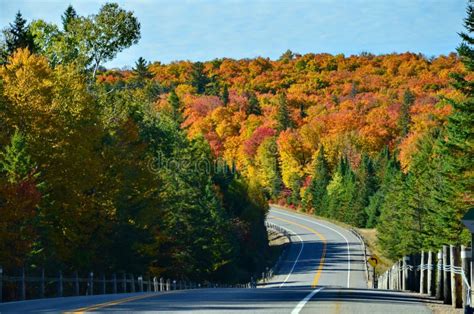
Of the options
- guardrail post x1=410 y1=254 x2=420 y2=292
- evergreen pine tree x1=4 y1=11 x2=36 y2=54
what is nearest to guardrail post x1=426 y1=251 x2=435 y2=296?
guardrail post x1=410 y1=254 x2=420 y2=292

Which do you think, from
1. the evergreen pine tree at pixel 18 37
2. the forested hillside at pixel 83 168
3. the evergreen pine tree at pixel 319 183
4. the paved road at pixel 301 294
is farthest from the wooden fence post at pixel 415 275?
the evergreen pine tree at pixel 319 183

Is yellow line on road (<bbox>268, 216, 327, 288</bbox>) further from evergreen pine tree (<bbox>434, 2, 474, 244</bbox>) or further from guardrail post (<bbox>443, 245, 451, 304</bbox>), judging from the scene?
guardrail post (<bbox>443, 245, 451, 304</bbox>)

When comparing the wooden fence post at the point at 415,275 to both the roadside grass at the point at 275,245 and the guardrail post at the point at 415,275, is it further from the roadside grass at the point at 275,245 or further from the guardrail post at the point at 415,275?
the roadside grass at the point at 275,245

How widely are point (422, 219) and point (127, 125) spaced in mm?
33318

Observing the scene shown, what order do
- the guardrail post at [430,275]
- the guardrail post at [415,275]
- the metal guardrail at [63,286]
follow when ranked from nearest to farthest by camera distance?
the guardrail post at [430,275], the guardrail post at [415,275], the metal guardrail at [63,286]

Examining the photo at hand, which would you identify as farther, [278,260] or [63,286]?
[278,260]

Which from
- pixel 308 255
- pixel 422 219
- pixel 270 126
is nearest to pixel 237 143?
pixel 270 126

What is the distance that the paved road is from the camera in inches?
543

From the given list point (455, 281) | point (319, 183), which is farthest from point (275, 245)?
point (455, 281)

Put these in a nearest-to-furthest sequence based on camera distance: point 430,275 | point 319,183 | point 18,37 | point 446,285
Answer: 1. point 446,285
2. point 430,275
3. point 18,37
4. point 319,183

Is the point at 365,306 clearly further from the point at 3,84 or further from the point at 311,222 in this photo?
the point at 311,222

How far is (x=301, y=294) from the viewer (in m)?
17.7

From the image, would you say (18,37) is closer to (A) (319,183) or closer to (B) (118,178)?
(B) (118,178)

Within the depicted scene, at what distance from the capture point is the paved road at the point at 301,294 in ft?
45.3
